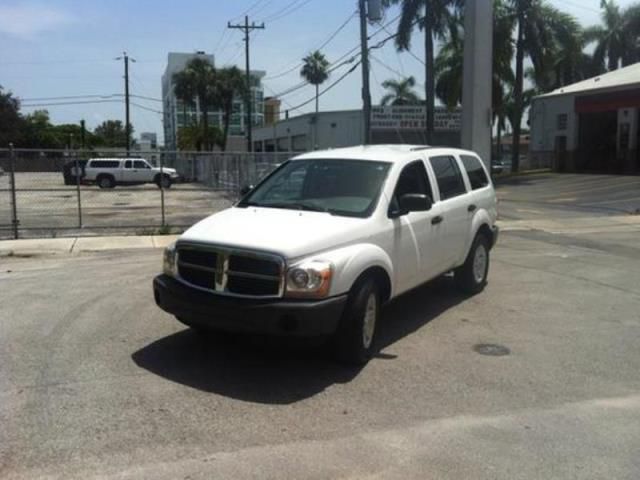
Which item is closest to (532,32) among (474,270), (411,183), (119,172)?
(119,172)

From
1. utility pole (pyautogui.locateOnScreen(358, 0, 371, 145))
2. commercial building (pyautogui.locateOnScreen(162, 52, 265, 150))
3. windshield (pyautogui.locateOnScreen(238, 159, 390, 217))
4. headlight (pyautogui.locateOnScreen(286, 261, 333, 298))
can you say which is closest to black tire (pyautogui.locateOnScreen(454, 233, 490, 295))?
windshield (pyautogui.locateOnScreen(238, 159, 390, 217))

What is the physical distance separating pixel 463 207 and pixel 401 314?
1479mm

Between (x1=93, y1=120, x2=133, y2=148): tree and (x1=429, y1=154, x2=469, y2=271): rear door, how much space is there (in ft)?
456

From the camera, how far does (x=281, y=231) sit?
555 cm

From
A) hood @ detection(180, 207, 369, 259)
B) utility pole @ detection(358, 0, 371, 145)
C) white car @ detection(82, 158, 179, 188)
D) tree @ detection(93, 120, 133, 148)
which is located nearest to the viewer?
hood @ detection(180, 207, 369, 259)

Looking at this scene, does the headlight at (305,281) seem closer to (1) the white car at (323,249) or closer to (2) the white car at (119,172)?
(1) the white car at (323,249)

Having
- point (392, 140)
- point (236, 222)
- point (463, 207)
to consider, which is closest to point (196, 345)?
point (236, 222)

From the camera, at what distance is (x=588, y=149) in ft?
144

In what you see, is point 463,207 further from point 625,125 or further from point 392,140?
point 392,140

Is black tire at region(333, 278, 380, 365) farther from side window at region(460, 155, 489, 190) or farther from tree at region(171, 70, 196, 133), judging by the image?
tree at region(171, 70, 196, 133)

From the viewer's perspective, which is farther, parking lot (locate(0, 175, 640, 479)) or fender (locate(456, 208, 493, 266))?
fender (locate(456, 208, 493, 266))

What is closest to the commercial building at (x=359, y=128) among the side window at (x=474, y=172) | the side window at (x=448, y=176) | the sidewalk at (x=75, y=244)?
the sidewalk at (x=75, y=244)

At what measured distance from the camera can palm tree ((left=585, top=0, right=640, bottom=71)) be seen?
55062 millimetres

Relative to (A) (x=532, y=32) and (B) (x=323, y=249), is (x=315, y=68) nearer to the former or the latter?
→ (A) (x=532, y=32)
